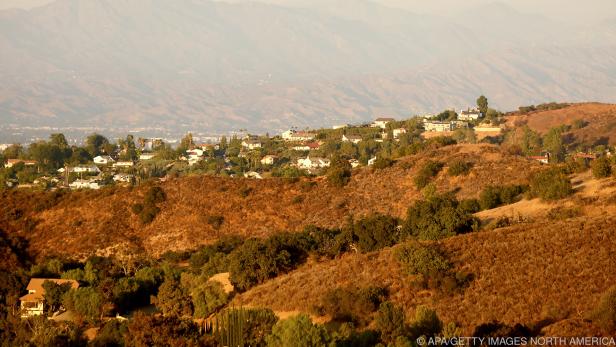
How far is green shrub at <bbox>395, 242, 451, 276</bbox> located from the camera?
33.8 m

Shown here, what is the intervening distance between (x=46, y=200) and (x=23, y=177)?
24.0m

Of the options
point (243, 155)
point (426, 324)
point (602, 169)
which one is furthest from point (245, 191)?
point (243, 155)

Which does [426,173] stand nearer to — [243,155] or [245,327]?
[245,327]

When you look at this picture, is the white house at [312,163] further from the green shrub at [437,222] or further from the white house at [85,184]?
the green shrub at [437,222]

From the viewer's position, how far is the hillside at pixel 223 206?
54.2 m

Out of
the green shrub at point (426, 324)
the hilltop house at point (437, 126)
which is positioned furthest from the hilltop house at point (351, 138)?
the green shrub at point (426, 324)

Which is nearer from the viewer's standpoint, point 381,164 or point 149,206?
point 149,206

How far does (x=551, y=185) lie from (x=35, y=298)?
2466 centimetres

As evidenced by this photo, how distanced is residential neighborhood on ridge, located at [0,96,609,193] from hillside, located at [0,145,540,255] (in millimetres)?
11812

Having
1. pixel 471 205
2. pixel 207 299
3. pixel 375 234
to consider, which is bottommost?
pixel 207 299

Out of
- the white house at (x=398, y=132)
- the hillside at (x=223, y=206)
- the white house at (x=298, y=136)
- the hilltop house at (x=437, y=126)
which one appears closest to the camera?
the hillside at (x=223, y=206)

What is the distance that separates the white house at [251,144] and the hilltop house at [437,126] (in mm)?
19003

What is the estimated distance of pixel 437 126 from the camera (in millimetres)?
111250

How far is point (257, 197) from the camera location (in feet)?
192
